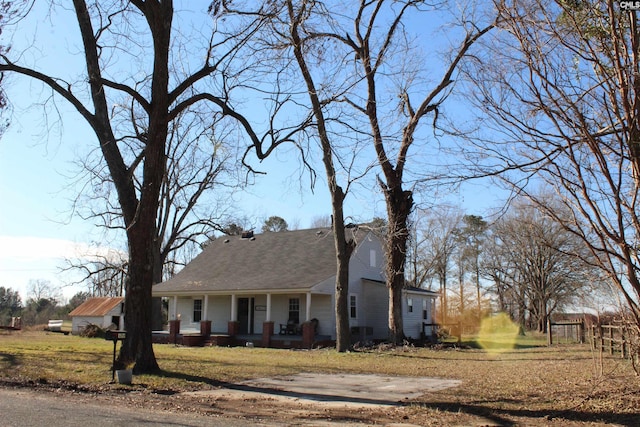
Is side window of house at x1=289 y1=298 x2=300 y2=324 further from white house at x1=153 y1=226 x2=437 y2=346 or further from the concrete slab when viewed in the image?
the concrete slab

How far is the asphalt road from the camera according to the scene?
6848mm

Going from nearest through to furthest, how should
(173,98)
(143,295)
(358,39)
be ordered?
(143,295), (173,98), (358,39)

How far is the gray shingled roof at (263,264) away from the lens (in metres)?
26.5

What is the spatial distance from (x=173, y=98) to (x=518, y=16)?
812 centimetres

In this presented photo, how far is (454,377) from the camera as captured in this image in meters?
12.4

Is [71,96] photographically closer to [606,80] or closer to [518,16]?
[518,16]

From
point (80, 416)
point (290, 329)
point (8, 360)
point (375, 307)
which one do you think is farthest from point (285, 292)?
point (80, 416)

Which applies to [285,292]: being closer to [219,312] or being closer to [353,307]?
[353,307]

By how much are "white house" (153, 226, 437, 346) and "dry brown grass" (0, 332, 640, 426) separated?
25.1 ft

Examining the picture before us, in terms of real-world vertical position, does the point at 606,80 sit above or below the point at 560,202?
above

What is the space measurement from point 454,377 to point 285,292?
14.0 m

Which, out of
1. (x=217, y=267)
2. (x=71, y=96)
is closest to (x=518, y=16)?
(x=71, y=96)

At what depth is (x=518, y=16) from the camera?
7395mm

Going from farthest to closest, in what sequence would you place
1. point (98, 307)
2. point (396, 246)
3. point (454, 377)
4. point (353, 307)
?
point (98, 307), point (353, 307), point (396, 246), point (454, 377)
